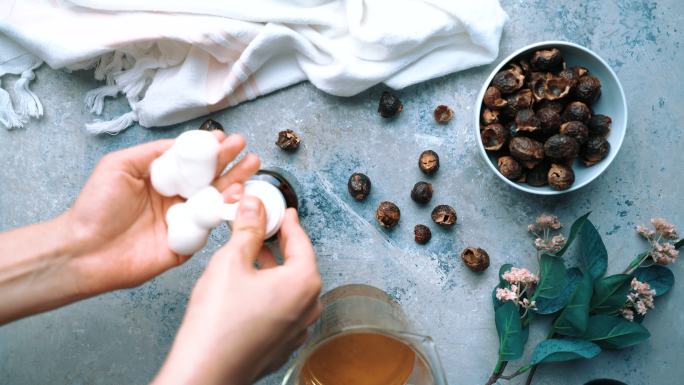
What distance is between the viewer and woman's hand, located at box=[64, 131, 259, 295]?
93cm

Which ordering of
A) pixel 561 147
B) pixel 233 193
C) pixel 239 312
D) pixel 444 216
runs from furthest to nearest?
pixel 444 216 < pixel 561 147 < pixel 233 193 < pixel 239 312

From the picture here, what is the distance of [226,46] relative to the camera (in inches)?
46.5

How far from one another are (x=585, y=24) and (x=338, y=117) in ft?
1.84

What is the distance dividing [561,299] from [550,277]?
2.8 inches

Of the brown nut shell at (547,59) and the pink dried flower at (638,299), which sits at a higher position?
the brown nut shell at (547,59)

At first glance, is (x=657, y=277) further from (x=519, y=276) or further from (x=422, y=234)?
(x=422, y=234)

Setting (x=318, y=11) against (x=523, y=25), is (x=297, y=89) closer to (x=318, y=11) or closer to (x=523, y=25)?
(x=318, y=11)

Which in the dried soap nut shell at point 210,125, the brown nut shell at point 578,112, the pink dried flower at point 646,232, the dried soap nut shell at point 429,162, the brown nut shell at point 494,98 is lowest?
the dried soap nut shell at point 210,125

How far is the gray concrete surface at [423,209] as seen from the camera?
1.23 meters

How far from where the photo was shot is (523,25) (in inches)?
48.9

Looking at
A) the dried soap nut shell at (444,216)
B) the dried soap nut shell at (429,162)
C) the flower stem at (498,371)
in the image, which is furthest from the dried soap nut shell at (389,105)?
the flower stem at (498,371)

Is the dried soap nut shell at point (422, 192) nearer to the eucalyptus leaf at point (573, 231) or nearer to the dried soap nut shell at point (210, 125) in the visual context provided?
the eucalyptus leaf at point (573, 231)

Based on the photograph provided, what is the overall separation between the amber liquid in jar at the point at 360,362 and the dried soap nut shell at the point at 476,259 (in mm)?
276

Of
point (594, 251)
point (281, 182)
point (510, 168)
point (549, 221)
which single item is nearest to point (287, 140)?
point (281, 182)
